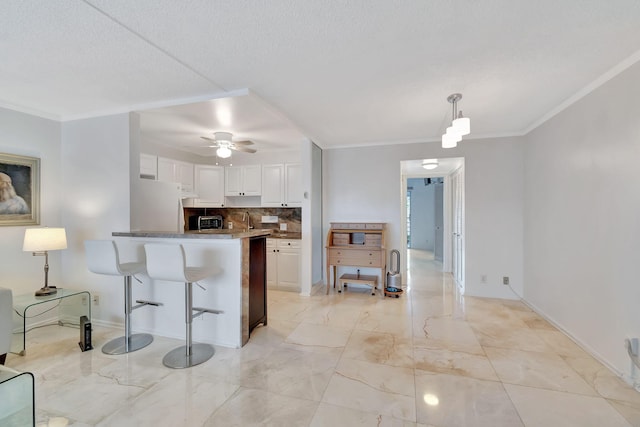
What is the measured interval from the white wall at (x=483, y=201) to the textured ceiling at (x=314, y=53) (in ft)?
3.10

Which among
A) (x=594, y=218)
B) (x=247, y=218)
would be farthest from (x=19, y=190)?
(x=594, y=218)

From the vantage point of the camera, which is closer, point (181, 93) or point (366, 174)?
point (181, 93)

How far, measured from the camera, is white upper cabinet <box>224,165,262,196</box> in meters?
4.95

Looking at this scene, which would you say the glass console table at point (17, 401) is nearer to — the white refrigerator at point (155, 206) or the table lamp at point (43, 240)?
the table lamp at point (43, 240)

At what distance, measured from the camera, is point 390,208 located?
14.4 feet

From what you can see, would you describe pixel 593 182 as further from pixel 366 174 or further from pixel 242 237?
pixel 242 237

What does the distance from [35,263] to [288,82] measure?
333cm

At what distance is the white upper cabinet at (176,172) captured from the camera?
4.30m

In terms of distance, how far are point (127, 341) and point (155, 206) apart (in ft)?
4.80

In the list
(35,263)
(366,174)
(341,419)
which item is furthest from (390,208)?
(35,263)

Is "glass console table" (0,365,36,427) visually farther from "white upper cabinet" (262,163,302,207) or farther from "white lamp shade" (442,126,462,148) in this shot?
"white upper cabinet" (262,163,302,207)

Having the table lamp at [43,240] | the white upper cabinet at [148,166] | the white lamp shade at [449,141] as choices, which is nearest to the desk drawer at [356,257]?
the white lamp shade at [449,141]

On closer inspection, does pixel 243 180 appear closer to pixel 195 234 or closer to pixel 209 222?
pixel 209 222

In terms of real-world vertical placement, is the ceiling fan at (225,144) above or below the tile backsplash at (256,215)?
above
